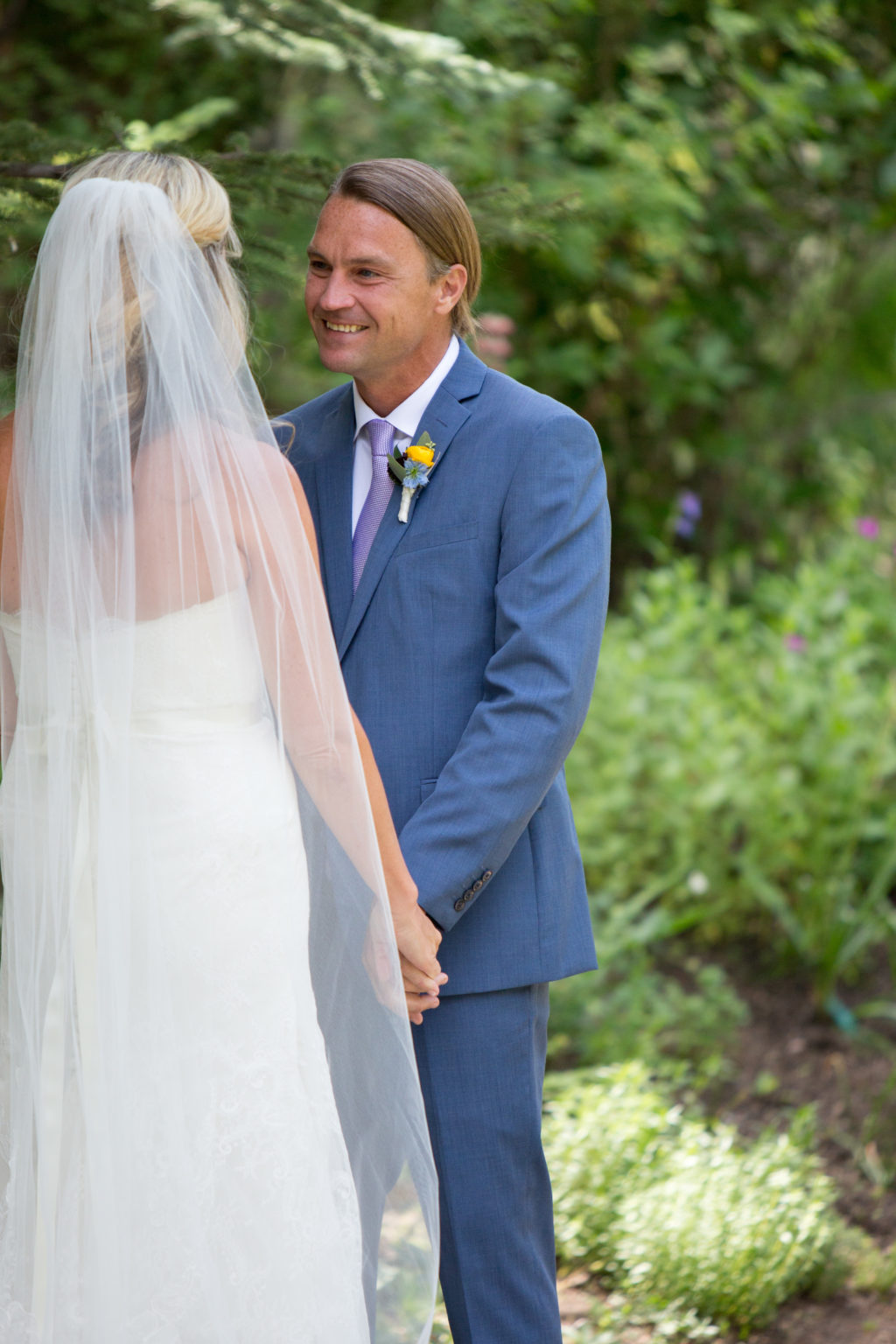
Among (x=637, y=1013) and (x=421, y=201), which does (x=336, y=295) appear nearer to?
(x=421, y=201)

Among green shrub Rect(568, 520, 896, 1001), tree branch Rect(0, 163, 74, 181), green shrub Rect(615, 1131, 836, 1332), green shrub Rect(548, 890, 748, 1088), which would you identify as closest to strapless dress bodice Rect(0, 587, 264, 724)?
tree branch Rect(0, 163, 74, 181)

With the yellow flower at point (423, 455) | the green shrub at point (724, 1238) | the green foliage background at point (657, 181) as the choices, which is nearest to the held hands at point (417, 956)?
the yellow flower at point (423, 455)

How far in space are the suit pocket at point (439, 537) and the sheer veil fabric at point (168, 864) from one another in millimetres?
256

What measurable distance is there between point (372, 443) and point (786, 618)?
2.82 meters

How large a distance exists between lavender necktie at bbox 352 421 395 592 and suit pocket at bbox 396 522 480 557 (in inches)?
3.0

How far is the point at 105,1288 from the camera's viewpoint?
1562 millimetres

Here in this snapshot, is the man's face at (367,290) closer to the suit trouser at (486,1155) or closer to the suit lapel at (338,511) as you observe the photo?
the suit lapel at (338,511)

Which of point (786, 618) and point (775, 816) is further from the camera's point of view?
point (786, 618)

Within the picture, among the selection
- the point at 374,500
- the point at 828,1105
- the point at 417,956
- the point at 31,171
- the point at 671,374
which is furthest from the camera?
the point at 671,374

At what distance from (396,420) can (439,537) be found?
22 centimetres

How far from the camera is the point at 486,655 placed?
1975 millimetres

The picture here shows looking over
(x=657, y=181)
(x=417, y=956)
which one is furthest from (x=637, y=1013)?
(x=657, y=181)

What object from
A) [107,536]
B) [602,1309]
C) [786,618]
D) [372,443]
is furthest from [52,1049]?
[786,618]

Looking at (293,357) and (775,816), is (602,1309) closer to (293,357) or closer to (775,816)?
(775,816)
